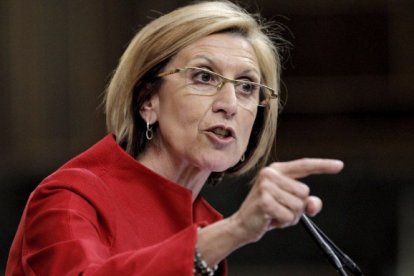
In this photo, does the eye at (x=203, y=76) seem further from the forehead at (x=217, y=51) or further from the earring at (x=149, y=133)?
the earring at (x=149, y=133)

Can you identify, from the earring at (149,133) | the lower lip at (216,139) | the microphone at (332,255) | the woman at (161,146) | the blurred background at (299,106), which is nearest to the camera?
the woman at (161,146)

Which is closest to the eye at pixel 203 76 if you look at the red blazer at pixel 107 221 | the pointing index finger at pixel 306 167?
the red blazer at pixel 107 221

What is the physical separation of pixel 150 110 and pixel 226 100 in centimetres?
A: 23

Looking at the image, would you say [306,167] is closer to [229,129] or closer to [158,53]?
[229,129]

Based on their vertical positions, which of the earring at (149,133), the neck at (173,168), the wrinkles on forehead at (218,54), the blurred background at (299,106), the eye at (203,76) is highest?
the wrinkles on forehead at (218,54)

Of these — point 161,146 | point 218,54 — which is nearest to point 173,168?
point 161,146

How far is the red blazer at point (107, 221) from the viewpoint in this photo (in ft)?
6.70

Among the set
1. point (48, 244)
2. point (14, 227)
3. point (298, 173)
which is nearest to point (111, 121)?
point (48, 244)

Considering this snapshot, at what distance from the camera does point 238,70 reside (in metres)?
2.64

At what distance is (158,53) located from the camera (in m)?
2.66

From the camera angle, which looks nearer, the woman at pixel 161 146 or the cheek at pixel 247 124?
the woman at pixel 161 146

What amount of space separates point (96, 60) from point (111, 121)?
280cm

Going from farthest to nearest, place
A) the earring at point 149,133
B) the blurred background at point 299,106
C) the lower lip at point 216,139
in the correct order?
the blurred background at point 299,106 < the earring at point 149,133 < the lower lip at point 216,139

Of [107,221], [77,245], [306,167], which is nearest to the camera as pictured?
[306,167]
